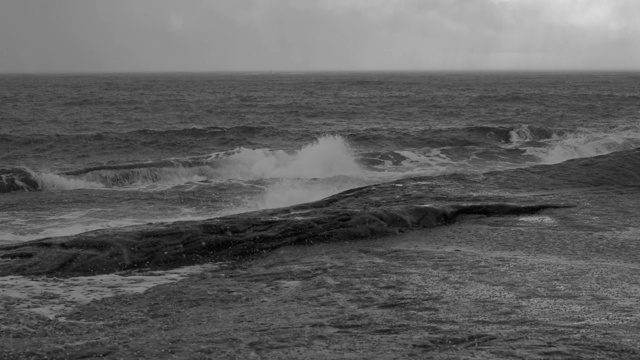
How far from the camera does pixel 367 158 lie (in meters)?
25.6

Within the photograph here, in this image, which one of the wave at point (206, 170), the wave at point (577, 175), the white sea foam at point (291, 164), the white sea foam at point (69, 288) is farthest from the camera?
the white sea foam at point (291, 164)

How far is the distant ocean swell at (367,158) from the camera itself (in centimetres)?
2109

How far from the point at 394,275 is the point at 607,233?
13.5 feet

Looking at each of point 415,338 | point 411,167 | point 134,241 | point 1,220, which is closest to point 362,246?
point 134,241

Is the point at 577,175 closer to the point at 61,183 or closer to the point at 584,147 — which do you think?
the point at 584,147

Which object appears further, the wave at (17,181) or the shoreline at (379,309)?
the wave at (17,181)

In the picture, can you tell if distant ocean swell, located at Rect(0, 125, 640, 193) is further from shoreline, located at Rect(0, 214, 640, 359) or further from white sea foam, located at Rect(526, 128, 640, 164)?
shoreline, located at Rect(0, 214, 640, 359)

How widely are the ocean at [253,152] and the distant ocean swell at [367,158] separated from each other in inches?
2.3

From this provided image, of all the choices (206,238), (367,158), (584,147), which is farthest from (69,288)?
(584,147)

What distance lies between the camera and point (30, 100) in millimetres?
54688

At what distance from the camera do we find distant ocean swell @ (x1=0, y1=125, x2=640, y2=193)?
21.1 metres

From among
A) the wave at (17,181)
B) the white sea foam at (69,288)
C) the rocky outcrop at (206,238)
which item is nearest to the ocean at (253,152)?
the wave at (17,181)

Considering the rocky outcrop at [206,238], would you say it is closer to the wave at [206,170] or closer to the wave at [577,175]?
the wave at [577,175]

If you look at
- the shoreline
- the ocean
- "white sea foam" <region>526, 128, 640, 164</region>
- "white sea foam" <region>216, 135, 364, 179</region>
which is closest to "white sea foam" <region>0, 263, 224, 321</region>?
the shoreline
